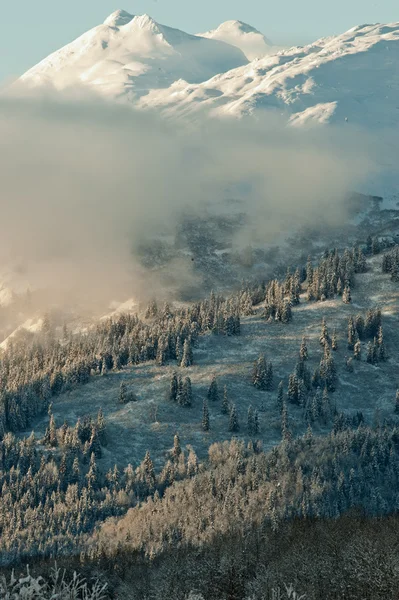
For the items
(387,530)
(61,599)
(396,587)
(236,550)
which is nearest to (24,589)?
(61,599)

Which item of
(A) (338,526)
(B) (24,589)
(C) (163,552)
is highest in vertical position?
(B) (24,589)

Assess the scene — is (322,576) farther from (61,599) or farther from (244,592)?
(61,599)

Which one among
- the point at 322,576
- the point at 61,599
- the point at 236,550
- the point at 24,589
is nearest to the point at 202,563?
the point at 236,550

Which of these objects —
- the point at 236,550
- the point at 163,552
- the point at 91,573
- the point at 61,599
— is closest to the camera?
the point at 61,599

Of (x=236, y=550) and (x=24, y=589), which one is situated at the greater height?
(x=24, y=589)

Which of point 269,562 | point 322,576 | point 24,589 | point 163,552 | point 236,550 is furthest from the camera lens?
point 163,552

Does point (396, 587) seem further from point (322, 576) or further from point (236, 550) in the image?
point (236, 550)

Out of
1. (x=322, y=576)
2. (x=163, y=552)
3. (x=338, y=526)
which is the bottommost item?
(x=163, y=552)

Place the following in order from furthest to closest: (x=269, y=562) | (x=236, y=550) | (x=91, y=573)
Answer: (x=91, y=573), (x=236, y=550), (x=269, y=562)

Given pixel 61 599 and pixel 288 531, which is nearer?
pixel 61 599
